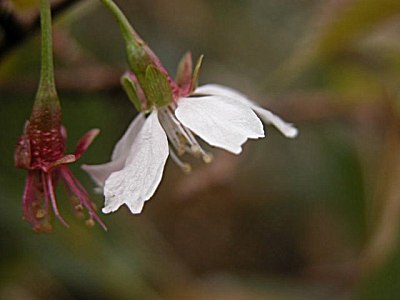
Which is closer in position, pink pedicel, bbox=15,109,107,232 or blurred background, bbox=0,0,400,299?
pink pedicel, bbox=15,109,107,232

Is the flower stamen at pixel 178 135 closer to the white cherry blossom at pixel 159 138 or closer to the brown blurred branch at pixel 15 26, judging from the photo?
the white cherry blossom at pixel 159 138

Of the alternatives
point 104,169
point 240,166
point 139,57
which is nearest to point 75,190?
point 104,169

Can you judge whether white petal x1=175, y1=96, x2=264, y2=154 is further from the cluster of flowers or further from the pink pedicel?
the pink pedicel

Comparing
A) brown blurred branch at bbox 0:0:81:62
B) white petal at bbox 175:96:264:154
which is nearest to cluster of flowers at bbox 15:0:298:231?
white petal at bbox 175:96:264:154

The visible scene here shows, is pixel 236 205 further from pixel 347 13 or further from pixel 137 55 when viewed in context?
pixel 137 55

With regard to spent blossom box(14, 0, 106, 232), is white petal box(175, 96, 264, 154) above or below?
below

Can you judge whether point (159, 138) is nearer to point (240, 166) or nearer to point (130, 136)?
point (130, 136)
